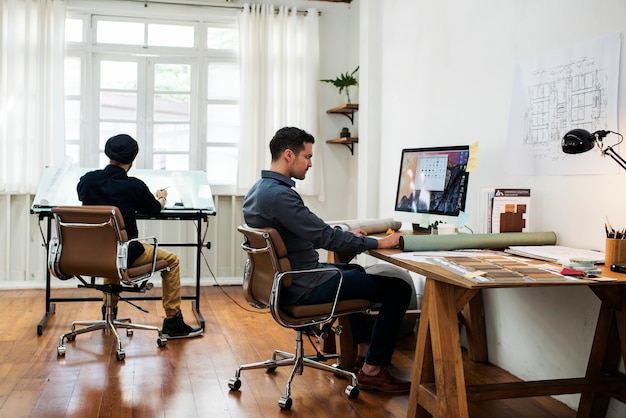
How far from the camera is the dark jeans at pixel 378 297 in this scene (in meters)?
3.02

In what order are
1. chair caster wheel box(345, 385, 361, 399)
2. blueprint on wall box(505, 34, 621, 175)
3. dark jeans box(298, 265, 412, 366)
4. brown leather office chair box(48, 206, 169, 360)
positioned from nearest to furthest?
blueprint on wall box(505, 34, 621, 175) < dark jeans box(298, 265, 412, 366) < chair caster wheel box(345, 385, 361, 399) < brown leather office chair box(48, 206, 169, 360)

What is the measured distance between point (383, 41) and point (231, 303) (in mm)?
2370

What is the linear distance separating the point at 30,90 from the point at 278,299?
3.90 m

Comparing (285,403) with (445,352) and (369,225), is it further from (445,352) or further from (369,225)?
(369,225)

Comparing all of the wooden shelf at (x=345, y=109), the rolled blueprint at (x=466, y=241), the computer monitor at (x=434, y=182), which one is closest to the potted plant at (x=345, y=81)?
the wooden shelf at (x=345, y=109)

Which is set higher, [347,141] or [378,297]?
[347,141]

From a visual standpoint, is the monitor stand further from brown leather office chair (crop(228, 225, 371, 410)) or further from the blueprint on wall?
brown leather office chair (crop(228, 225, 371, 410))

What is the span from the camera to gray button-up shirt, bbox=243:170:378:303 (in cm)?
298

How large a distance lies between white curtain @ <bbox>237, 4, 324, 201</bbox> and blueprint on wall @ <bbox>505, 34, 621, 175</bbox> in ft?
10.0

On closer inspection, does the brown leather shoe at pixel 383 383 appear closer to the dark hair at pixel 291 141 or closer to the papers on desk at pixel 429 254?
the papers on desk at pixel 429 254

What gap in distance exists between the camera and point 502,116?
3572mm

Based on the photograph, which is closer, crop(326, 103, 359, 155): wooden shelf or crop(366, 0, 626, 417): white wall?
crop(366, 0, 626, 417): white wall

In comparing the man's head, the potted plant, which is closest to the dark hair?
the man's head

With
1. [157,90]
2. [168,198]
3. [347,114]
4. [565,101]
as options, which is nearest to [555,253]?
[565,101]
